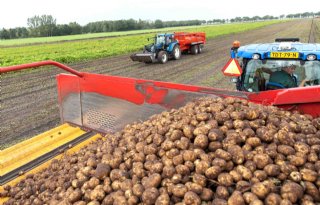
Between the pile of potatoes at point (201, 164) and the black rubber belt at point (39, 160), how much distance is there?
190mm

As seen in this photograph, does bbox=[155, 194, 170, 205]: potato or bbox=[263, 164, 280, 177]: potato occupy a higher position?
bbox=[263, 164, 280, 177]: potato

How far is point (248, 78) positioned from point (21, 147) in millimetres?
3402

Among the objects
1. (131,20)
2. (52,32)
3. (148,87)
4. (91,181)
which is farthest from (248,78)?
(131,20)

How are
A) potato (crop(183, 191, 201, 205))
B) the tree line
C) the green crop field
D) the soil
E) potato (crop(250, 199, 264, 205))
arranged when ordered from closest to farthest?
potato (crop(250, 199, 264, 205)) < potato (crop(183, 191, 201, 205)) < the soil < the green crop field < the tree line

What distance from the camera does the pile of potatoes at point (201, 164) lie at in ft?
6.81

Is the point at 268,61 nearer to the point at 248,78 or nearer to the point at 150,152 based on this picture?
the point at 248,78

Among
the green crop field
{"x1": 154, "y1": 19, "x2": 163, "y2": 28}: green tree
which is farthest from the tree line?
the green crop field

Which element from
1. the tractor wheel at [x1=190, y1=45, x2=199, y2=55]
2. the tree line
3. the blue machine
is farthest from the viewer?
the tree line

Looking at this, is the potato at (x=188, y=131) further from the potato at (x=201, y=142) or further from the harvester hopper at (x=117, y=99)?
the harvester hopper at (x=117, y=99)

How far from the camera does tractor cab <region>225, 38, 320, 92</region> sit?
4.20m

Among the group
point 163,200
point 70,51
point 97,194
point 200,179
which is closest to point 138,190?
point 163,200

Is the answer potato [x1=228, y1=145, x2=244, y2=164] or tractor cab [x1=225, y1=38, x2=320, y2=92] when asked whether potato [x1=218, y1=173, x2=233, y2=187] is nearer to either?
potato [x1=228, y1=145, x2=244, y2=164]

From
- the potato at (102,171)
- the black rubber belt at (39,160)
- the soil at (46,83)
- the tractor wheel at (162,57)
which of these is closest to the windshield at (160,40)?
the tractor wheel at (162,57)

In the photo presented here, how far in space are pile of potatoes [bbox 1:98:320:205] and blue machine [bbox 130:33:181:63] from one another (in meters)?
12.3
